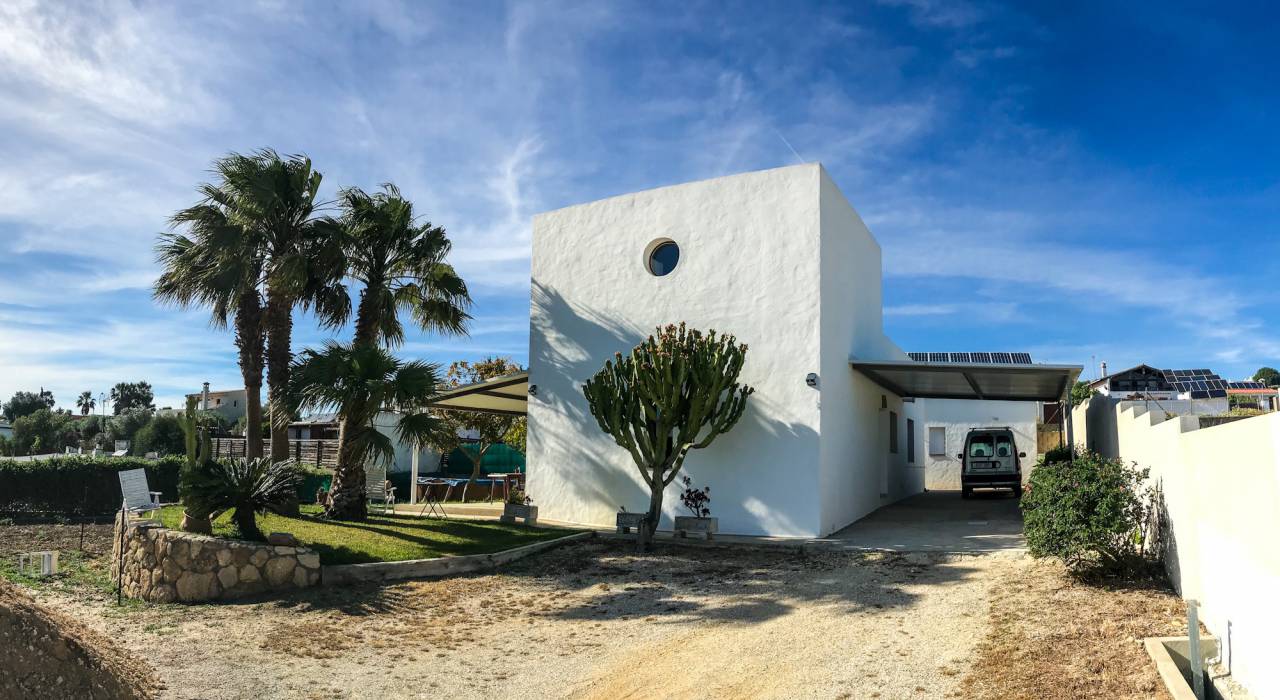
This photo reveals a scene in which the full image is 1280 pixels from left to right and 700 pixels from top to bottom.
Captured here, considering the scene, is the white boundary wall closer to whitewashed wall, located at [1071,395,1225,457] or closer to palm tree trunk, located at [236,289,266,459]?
whitewashed wall, located at [1071,395,1225,457]

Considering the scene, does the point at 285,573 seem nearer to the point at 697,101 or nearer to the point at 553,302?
the point at 553,302

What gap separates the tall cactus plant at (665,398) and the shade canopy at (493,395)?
3.78 metres

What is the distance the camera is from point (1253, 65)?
35.4 ft

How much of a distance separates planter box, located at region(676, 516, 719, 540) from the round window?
15.3 feet

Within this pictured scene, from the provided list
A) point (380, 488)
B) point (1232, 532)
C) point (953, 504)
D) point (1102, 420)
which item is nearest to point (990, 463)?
point (953, 504)

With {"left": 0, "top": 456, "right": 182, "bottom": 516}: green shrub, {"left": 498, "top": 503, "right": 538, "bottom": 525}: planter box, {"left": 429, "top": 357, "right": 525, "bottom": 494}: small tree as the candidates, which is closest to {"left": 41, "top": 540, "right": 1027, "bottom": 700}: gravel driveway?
{"left": 498, "top": 503, "right": 538, "bottom": 525}: planter box

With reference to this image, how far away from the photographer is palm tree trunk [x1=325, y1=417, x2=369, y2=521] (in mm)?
14320

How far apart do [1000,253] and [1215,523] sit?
15.1 meters

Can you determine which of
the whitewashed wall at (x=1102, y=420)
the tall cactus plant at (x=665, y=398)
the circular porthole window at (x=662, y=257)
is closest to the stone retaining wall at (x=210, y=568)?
the tall cactus plant at (x=665, y=398)

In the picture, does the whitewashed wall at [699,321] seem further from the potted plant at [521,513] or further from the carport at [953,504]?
the carport at [953,504]

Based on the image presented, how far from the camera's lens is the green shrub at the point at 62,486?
58.1 ft

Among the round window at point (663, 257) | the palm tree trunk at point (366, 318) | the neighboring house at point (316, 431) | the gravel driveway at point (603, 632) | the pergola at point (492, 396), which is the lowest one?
the gravel driveway at point (603, 632)

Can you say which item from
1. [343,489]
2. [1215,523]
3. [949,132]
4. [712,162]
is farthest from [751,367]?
[1215,523]

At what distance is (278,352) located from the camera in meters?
15.8
